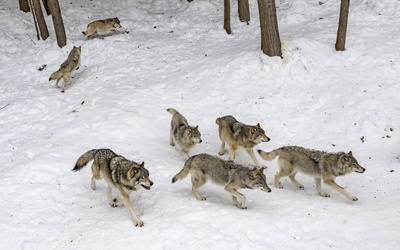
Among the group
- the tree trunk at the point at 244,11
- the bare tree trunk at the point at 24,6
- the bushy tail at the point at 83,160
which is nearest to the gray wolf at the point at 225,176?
the bushy tail at the point at 83,160

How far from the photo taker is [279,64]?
14500 mm

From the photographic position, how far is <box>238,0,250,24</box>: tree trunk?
1914 centimetres

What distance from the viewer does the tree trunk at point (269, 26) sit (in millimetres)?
14320

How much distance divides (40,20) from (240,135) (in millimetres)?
13003

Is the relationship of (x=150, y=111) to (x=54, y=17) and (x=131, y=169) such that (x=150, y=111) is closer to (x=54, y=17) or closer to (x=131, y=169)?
(x=131, y=169)

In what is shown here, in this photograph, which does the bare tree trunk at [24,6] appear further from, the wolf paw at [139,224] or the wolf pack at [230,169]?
the wolf paw at [139,224]

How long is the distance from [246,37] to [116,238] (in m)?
12.7

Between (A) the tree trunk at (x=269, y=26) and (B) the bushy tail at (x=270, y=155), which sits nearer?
(B) the bushy tail at (x=270, y=155)

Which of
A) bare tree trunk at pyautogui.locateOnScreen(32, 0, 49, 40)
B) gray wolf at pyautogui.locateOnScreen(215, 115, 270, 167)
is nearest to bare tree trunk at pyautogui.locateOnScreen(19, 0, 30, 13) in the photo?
bare tree trunk at pyautogui.locateOnScreen(32, 0, 49, 40)

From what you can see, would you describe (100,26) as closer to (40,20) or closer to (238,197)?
(40,20)

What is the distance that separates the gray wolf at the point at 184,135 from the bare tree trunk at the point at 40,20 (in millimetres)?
10812

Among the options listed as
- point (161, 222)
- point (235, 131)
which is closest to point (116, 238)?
point (161, 222)

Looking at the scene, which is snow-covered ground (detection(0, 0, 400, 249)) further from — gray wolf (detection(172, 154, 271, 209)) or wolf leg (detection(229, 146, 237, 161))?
wolf leg (detection(229, 146, 237, 161))

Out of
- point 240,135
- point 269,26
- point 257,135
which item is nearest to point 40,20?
point 269,26
